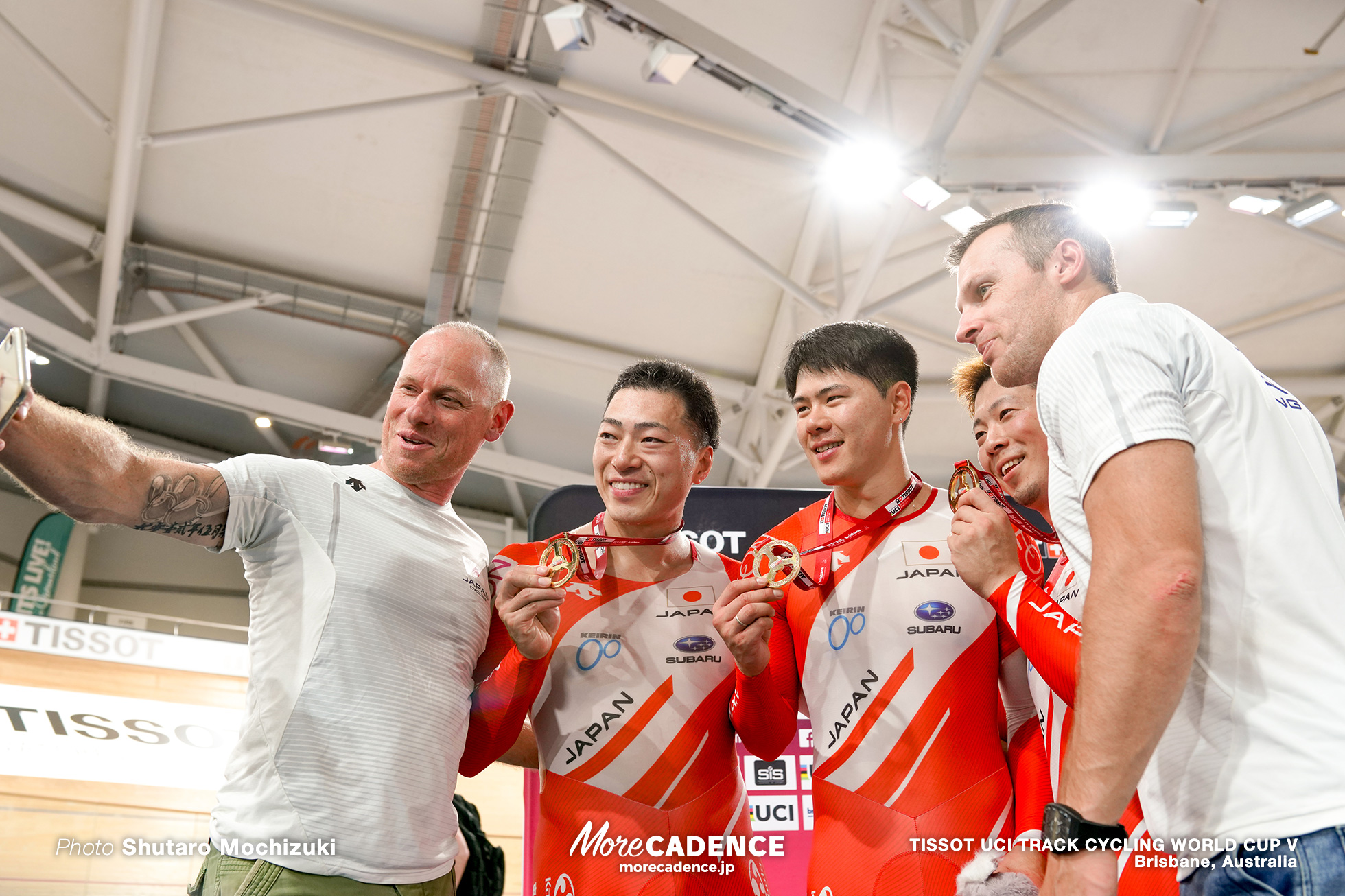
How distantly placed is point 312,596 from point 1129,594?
235 cm

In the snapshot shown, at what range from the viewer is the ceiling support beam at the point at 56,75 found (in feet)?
30.0

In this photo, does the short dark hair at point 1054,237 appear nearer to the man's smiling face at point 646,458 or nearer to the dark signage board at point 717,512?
the man's smiling face at point 646,458

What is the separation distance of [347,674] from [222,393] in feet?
39.5

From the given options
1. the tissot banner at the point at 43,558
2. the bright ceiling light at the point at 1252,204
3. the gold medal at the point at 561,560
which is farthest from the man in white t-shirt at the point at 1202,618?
the tissot banner at the point at 43,558

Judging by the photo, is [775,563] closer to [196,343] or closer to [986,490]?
[986,490]

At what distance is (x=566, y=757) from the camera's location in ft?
10.7

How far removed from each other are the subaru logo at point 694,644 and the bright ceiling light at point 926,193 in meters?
6.70

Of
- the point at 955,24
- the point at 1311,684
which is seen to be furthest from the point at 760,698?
the point at 955,24

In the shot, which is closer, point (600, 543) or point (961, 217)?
point (600, 543)

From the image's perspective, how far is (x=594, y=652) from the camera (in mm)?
3371

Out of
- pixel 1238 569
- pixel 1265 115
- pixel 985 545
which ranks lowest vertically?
pixel 1238 569

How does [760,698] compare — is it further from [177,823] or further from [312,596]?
[177,823]

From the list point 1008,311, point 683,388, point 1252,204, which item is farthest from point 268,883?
point 1252,204

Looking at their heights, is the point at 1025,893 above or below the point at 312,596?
below
